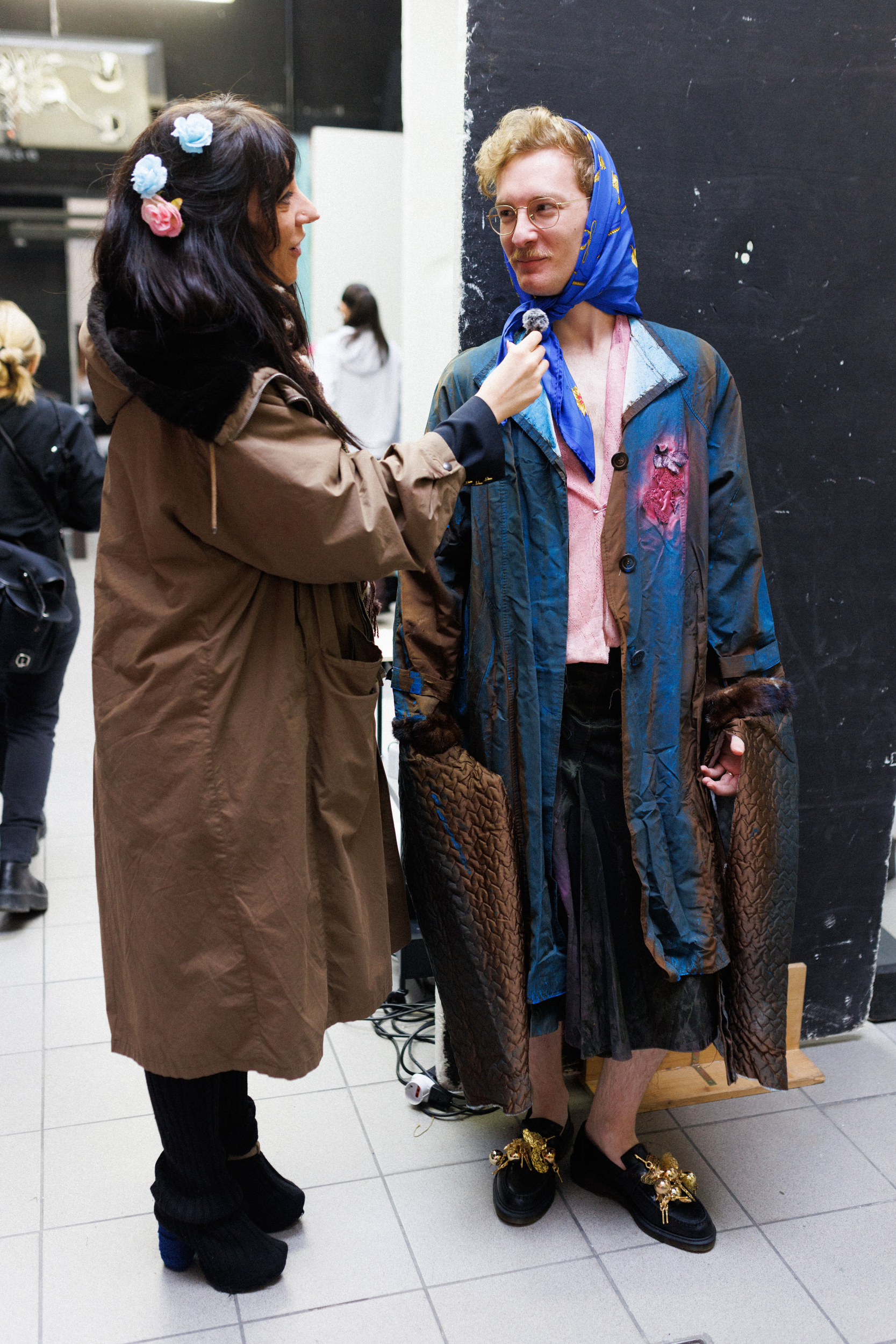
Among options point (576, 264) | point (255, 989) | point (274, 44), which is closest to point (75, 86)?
point (274, 44)

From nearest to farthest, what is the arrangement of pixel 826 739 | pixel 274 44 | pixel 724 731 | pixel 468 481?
pixel 468 481, pixel 724 731, pixel 826 739, pixel 274 44

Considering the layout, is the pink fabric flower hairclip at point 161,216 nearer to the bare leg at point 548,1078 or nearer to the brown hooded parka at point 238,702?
the brown hooded parka at point 238,702

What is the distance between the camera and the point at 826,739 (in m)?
2.33

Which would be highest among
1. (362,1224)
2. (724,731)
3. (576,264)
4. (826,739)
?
(576,264)

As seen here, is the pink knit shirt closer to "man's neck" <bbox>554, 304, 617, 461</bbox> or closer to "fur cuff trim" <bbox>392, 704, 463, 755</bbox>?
"man's neck" <bbox>554, 304, 617, 461</bbox>

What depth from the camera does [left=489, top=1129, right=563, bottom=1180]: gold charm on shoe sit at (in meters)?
1.99

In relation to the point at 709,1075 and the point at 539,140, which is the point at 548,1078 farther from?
the point at 539,140

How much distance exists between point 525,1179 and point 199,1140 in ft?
2.03

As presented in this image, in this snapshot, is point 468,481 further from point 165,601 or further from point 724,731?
point 724,731

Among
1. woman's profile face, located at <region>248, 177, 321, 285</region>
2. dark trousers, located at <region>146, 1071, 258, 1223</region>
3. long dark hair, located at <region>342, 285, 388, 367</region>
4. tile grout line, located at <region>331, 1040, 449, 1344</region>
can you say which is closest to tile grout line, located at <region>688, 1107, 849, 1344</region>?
tile grout line, located at <region>331, 1040, 449, 1344</region>

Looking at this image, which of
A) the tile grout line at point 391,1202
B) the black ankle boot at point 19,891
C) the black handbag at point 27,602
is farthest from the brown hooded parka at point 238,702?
the black ankle boot at point 19,891

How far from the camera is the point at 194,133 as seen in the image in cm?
132

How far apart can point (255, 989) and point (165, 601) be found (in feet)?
1.75

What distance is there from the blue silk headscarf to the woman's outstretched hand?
16 centimetres
